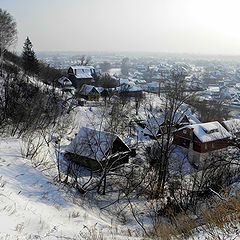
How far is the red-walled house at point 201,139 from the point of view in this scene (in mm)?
22109

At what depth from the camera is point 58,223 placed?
23.0 ft

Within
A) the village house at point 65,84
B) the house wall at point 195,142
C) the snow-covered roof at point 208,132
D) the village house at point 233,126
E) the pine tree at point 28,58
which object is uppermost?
the pine tree at point 28,58

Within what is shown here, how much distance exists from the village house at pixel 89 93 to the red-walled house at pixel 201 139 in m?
17.6

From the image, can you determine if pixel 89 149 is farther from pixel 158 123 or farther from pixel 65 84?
pixel 65 84

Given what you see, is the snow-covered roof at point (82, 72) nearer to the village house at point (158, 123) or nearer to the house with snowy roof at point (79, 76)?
the house with snowy roof at point (79, 76)

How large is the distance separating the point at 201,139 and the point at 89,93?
20.5m

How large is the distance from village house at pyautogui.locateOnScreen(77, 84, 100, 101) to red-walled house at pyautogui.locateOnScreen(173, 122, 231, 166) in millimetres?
17604

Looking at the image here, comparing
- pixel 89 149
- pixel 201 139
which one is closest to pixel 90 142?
pixel 89 149

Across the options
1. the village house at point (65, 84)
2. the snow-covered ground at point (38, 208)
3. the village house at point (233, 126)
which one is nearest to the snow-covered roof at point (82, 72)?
the village house at point (65, 84)

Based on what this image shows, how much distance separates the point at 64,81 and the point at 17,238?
113ft

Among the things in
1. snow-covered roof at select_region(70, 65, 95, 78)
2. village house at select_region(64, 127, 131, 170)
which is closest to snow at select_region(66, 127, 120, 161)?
village house at select_region(64, 127, 131, 170)

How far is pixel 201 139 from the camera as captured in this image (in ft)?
71.8

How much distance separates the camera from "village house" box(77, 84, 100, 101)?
3684cm

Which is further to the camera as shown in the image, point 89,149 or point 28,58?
point 28,58
